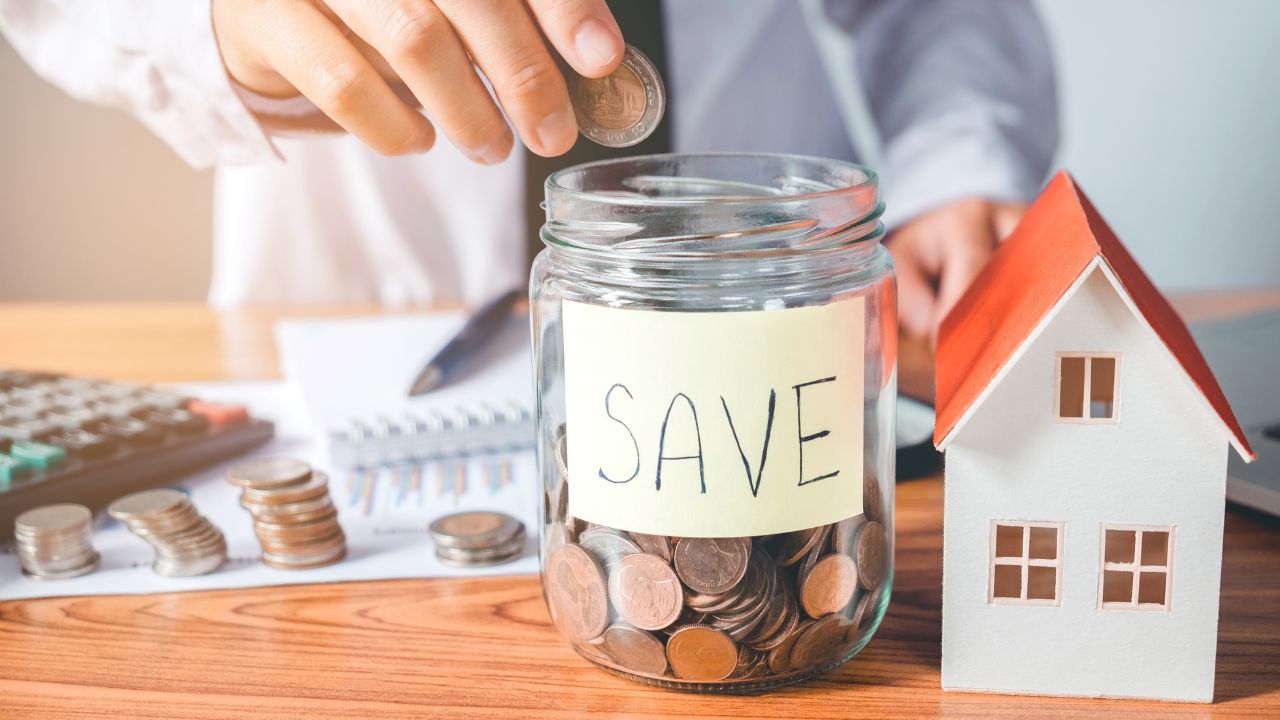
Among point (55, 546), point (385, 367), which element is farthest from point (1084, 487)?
point (385, 367)

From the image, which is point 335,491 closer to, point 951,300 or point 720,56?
point 951,300

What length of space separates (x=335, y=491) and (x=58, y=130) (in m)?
1.77

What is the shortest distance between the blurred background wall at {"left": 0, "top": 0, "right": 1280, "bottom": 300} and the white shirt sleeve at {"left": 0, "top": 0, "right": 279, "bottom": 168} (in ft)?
4.23

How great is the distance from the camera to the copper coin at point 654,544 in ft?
1.52

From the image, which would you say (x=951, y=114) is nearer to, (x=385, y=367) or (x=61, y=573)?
(x=385, y=367)

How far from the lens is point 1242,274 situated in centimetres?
218

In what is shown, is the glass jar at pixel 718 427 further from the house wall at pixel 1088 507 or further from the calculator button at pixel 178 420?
the calculator button at pixel 178 420

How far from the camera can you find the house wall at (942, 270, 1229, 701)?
445 millimetres

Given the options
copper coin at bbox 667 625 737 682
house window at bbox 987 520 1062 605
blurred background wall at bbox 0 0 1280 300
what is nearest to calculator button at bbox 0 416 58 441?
copper coin at bbox 667 625 737 682

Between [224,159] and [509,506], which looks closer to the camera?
[509,506]

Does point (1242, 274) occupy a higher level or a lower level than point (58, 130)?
lower

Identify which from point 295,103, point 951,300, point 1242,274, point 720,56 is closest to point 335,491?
point 295,103

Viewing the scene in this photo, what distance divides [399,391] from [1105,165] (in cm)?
169

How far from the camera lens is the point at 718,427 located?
45cm
